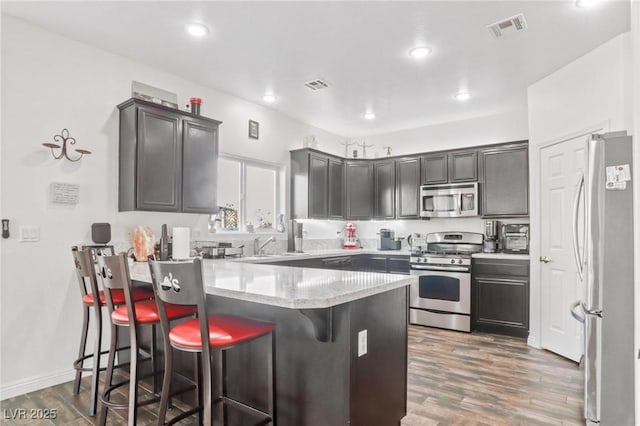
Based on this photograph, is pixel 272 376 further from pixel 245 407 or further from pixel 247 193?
pixel 247 193

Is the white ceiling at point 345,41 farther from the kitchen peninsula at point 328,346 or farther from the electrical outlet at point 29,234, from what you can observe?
the kitchen peninsula at point 328,346

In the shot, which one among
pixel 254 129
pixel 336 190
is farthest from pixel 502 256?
pixel 254 129

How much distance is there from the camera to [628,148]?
85.9 inches

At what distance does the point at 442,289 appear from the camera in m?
4.79

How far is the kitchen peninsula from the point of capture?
5.68 ft

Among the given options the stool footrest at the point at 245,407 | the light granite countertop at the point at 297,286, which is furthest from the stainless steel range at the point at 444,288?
the stool footrest at the point at 245,407

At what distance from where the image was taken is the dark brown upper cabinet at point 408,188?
5602mm

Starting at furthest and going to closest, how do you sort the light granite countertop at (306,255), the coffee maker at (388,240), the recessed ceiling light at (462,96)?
the coffee maker at (388,240)
the recessed ceiling light at (462,96)
the light granite countertop at (306,255)

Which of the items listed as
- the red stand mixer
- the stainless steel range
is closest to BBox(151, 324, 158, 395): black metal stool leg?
the stainless steel range

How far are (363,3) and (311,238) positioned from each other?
3704 millimetres

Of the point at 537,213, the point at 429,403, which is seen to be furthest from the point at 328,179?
the point at 429,403

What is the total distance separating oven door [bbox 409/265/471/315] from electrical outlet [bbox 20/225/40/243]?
4121 millimetres

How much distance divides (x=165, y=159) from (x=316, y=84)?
181 centimetres

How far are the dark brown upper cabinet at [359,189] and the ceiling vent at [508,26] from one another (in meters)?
3.15
